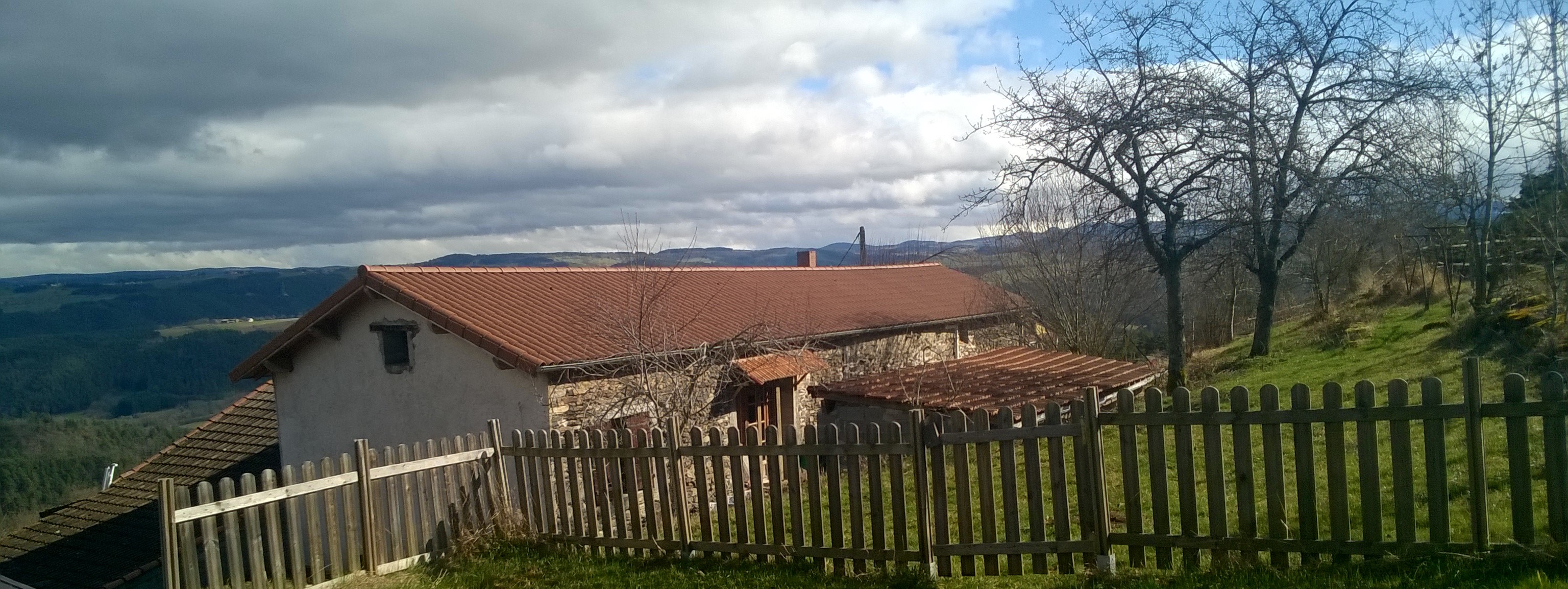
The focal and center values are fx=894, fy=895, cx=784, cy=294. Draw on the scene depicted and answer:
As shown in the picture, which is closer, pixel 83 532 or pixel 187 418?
pixel 83 532

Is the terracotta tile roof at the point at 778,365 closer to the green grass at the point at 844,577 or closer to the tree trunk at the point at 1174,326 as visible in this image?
the green grass at the point at 844,577

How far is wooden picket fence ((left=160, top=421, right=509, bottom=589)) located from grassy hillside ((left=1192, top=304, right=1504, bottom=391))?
1114cm

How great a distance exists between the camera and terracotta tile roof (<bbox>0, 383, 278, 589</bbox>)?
14.8 metres

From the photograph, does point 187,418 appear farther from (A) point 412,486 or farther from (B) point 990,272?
(A) point 412,486

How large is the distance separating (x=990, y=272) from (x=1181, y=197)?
861cm

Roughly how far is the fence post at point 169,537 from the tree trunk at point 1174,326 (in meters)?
15.3

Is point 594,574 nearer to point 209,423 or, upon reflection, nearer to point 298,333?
point 298,333

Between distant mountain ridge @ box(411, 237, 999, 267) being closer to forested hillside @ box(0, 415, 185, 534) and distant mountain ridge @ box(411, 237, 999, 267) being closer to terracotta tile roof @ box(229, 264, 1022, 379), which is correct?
terracotta tile roof @ box(229, 264, 1022, 379)

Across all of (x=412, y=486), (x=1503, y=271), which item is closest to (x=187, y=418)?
(x=412, y=486)

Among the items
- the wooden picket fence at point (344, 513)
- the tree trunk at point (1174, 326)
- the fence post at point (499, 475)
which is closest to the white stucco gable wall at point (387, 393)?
the fence post at point (499, 475)

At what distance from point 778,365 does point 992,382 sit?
3.97m

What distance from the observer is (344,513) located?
7078 mm

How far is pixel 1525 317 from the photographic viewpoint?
14.3 meters

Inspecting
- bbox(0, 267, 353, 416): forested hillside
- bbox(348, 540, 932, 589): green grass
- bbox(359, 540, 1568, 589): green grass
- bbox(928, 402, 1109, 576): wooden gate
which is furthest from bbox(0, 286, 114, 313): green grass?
bbox(928, 402, 1109, 576): wooden gate
